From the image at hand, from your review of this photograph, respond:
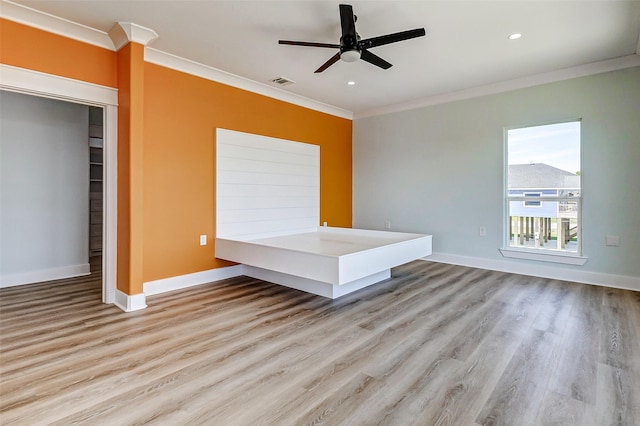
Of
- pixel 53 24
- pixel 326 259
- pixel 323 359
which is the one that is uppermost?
pixel 53 24

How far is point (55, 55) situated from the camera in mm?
2945

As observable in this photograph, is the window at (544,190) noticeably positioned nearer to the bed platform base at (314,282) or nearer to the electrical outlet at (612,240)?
the electrical outlet at (612,240)

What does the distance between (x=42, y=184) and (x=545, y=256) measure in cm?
654

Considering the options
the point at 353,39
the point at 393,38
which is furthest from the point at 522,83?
the point at 353,39

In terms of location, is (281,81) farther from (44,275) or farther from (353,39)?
(44,275)

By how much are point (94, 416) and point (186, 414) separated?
442 millimetres

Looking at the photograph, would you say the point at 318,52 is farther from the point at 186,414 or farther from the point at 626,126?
the point at 626,126

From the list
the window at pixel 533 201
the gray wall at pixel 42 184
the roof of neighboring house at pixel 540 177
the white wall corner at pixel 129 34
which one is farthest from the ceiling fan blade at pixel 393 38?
the gray wall at pixel 42 184

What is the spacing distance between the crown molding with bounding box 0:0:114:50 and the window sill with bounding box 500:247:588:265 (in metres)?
5.37

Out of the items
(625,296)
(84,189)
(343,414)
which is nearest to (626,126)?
(625,296)

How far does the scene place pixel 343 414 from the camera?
1641mm

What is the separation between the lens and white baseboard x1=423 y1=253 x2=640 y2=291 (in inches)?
150

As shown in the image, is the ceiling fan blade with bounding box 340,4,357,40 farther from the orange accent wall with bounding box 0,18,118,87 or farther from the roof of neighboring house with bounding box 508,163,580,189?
the roof of neighboring house with bounding box 508,163,580,189

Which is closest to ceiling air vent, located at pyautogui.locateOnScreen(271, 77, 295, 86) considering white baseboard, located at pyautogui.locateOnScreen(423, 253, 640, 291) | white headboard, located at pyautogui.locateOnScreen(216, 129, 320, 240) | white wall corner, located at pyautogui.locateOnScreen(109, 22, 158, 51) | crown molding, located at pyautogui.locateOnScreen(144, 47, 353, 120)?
crown molding, located at pyautogui.locateOnScreen(144, 47, 353, 120)
